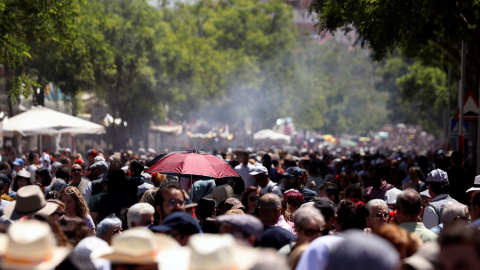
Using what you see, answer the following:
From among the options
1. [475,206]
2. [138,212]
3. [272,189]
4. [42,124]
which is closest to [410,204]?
[475,206]

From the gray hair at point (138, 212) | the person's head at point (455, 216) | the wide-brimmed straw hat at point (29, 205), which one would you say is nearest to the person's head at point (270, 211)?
the gray hair at point (138, 212)

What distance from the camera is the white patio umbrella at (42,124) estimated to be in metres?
18.1

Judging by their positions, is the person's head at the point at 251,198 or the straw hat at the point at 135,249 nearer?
the straw hat at the point at 135,249

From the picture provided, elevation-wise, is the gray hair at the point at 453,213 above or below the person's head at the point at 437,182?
below

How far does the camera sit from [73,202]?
7.86 meters

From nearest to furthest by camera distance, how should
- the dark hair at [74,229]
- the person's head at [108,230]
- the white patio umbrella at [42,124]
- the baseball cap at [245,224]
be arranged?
the baseball cap at [245,224] < the dark hair at [74,229] < the person's head at [108,230] < the white patio umbrella at [42,124]

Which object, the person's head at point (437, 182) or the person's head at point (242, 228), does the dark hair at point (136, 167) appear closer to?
the person's head at point (437, 182)

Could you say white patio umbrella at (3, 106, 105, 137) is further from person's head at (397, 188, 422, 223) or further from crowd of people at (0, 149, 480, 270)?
person's head at (397, 188, 422, 223)

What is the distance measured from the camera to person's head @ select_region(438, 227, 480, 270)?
3.53m

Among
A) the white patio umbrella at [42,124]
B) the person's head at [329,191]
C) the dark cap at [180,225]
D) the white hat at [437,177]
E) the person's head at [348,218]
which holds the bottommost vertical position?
the person's head at [329,191]

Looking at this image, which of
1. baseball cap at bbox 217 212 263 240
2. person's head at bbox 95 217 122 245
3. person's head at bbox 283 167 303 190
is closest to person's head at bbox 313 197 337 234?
baseball cap at bbox 217 212 263 240

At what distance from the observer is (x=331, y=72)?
10744 centimetres

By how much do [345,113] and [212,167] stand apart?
106835 millimetres

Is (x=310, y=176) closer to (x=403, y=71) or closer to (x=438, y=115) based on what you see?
(x=403, y=71)
